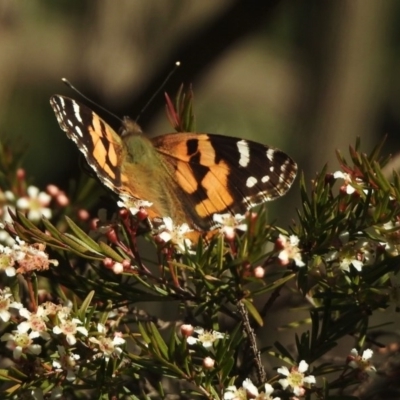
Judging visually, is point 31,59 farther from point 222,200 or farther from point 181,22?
point 222,200

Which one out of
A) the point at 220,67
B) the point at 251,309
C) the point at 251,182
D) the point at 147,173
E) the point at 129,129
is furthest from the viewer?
the point at 220,67

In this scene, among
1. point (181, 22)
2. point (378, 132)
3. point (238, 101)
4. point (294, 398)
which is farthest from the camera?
point (238, 101)

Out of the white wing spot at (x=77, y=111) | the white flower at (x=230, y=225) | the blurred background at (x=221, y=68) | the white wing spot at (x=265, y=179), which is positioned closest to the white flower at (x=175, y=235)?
the white flower at (x=230, y=225)

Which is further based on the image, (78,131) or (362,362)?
(78,131)

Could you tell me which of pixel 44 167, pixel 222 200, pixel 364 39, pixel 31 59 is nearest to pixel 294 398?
pixel 222 200

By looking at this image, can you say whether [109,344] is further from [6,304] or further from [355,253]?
[355,253]

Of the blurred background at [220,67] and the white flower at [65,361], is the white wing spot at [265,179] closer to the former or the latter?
the white flower at [65,361]

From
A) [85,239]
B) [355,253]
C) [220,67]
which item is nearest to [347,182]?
[355,253]
